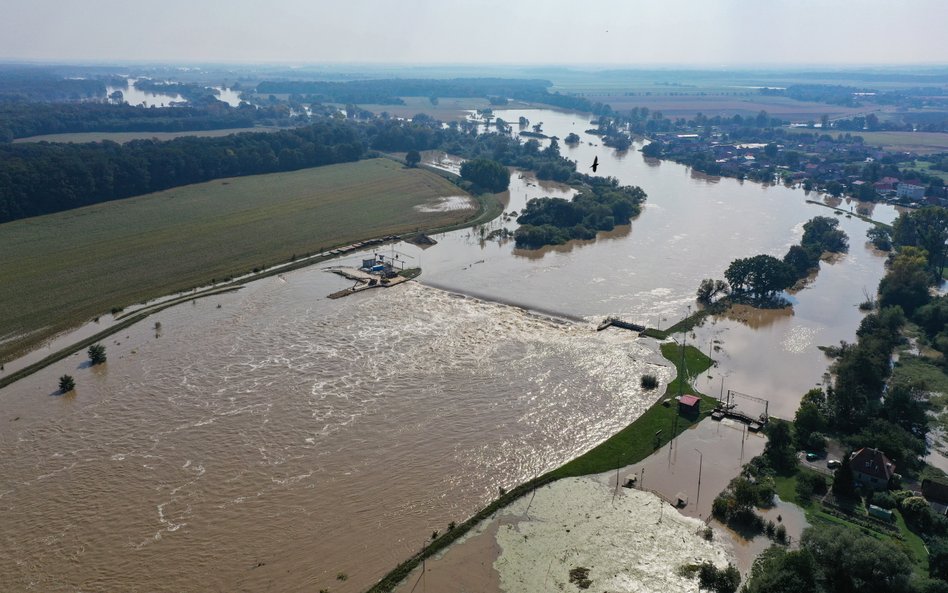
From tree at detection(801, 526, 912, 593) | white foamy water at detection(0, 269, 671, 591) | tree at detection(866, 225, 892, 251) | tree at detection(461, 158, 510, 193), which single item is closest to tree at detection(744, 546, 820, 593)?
tree at detection(801, 526, 912, 593)

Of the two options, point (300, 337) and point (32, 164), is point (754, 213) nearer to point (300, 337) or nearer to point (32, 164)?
point (300, 337)

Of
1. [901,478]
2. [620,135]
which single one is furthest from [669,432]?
[620,135]

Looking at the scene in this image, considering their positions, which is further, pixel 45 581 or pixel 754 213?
pixel 754 213

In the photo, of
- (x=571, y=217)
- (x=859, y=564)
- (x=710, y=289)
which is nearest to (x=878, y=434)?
(x=859, y=564)

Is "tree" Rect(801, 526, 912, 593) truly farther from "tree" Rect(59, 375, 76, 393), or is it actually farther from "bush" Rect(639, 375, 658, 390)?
"tree" Rect(59, 375, 76, 393)

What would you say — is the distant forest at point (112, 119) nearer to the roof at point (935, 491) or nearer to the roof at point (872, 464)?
the roof at point (872, 464)
